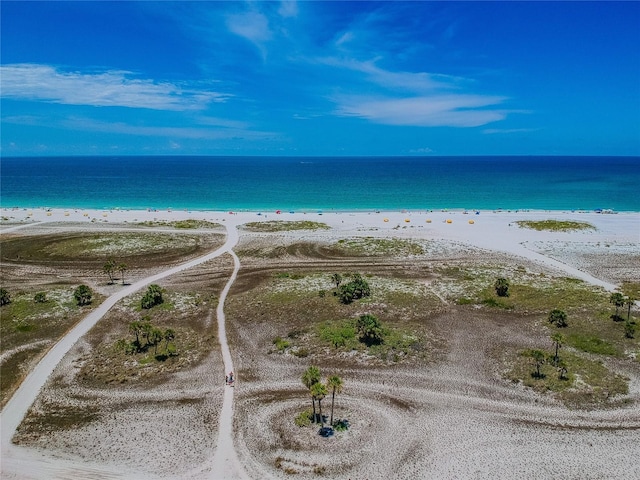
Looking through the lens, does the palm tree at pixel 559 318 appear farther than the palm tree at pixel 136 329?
Yes

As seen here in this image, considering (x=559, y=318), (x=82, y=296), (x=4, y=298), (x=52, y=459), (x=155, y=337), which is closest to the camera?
(x=52, y=459)

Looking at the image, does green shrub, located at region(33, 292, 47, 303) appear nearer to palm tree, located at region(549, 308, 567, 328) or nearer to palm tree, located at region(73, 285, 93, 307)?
palm tree, located at region(73, 285, 93, 307)

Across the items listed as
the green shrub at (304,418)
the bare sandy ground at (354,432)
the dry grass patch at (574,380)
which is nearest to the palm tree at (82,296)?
the bare sandy ground at (354,432)

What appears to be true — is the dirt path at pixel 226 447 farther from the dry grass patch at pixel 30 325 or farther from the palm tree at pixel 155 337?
the dry grass patch at pixel 30 325

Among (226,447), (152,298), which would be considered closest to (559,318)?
→ (226,447)

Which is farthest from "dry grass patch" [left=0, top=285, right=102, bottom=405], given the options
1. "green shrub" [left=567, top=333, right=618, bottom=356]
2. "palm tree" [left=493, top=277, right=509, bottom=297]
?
"palm tree" [left=493, top=277, right=509, bottom=297]

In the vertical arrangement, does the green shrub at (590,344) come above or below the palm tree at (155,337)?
above

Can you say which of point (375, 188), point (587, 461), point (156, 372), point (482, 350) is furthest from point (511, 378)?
point (375, 188)

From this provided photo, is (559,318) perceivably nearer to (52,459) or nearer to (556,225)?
(52,459)

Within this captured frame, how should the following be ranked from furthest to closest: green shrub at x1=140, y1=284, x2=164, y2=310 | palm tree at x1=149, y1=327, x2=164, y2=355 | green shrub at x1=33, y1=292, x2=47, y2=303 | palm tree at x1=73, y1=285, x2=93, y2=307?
green shrub at x1=33, y1=292, x2=47, y2=303 → palm tree at x1=73, y1=285, x2=93, y2=307 → green shrub at x1=140, y1=284, x2=164, y2=310 → palm tree at x1=149, y1=327, x2=164, y2=355
